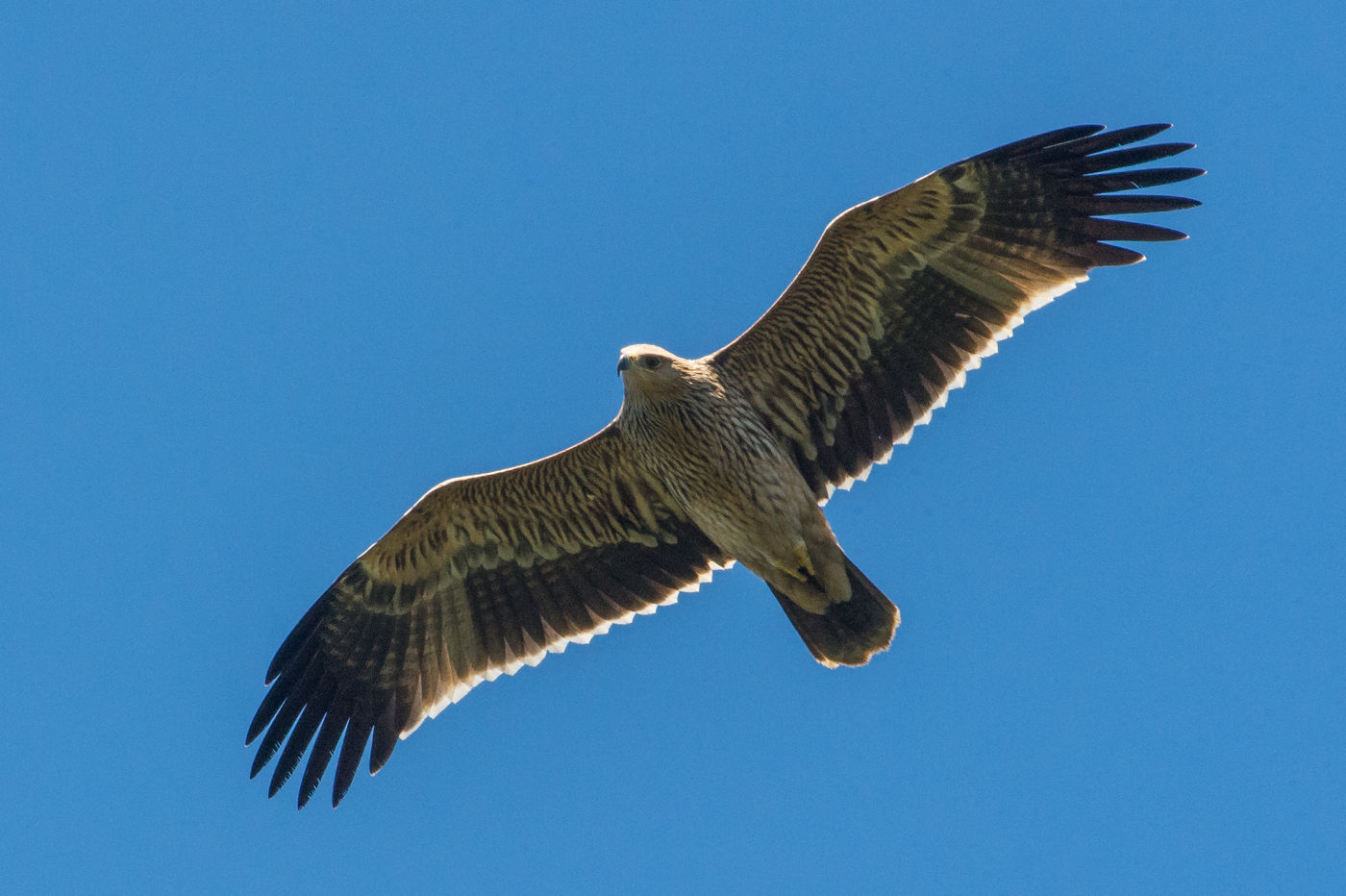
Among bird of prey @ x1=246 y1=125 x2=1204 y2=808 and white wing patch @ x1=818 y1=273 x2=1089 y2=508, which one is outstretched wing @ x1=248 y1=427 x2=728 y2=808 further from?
white wing patch @ x1=818 y1=273 x2=1089 y2=508

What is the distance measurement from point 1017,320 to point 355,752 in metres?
6.21

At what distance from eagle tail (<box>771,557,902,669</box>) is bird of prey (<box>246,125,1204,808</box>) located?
0.6 inches

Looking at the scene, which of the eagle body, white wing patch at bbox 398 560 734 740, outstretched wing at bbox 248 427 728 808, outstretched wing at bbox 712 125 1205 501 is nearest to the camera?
outstretched wing at bbox 712 125 1205 501

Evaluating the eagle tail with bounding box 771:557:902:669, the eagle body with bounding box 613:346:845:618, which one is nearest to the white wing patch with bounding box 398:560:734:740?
the eagle body with bounding box 613:346:845:618

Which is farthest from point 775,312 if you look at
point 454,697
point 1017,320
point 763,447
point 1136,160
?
point 454,697

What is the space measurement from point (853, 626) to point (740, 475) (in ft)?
4.67

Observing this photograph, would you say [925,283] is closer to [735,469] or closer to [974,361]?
Answer: [974,361]

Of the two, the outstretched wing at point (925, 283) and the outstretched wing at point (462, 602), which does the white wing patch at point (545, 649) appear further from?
the outstretched wing at point (925, 283)

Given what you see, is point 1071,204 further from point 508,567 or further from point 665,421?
point 508,567

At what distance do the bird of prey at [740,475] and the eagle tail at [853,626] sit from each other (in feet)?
0.05

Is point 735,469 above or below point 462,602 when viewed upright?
below

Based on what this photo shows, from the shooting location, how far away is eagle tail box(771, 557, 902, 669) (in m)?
11.7

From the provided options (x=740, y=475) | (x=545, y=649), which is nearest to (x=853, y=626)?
(x=740, y=475)

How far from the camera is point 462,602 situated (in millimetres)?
12773
